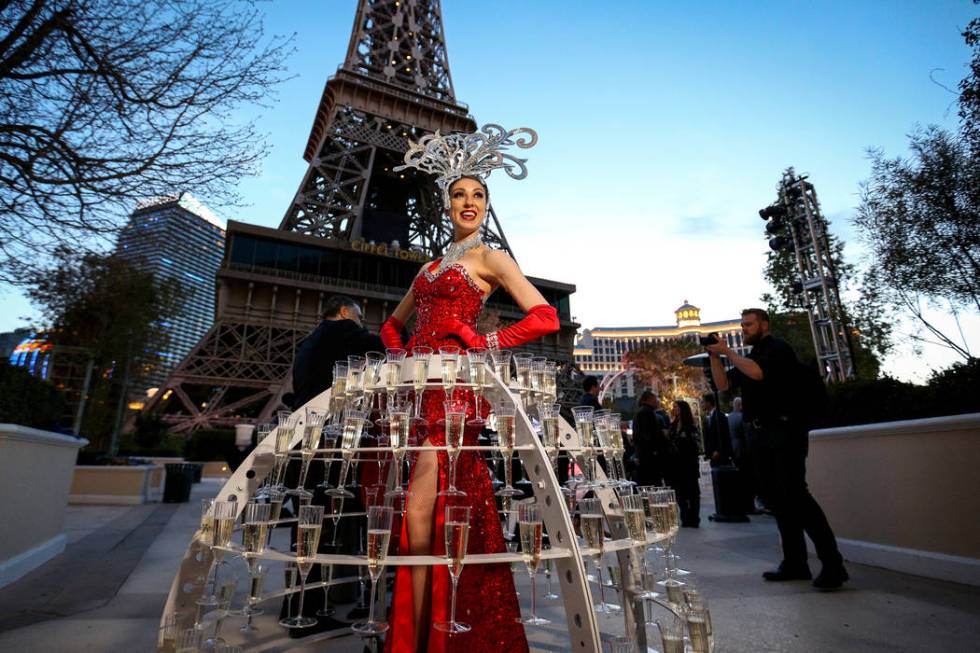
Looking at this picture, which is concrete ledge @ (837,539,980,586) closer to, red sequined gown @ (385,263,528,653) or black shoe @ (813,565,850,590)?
black shoe @ (813,565,850,590)

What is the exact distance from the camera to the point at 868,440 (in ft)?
13.0

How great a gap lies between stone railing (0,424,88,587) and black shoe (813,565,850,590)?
5.74m

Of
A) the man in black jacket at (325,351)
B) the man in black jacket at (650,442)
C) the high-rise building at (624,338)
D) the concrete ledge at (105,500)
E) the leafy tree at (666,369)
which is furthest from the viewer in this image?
the high-rise building at (624,338)

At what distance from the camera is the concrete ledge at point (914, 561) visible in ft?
10.6

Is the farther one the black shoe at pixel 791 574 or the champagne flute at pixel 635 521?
the black shoe at pixel 791 574

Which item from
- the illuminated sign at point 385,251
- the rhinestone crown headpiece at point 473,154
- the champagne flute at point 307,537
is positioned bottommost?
the champagne flute at point 307,537

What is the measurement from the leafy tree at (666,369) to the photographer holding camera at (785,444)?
31704 millimetres

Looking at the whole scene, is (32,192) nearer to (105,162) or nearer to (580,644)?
(105,162)

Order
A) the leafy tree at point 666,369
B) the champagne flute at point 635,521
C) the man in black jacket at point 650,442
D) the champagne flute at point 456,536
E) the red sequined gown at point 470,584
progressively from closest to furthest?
the champagne flute at point 456,536 → the champagne flute at point 635,521 → the red sequined gown at point 470,584 → the man in black jacket at point 650,442 → the leafy tree at point 666,369

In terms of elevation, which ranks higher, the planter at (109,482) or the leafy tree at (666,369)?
the leafy tree at (666,369)

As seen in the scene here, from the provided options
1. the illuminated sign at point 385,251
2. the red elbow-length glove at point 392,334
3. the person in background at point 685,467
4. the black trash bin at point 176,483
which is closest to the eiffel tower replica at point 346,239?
the illuminated sign at point 385,251

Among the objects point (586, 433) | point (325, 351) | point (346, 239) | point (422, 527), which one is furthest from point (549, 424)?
point (346, 239)

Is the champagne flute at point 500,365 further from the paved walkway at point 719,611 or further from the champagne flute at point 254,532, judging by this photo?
the paved walkway at point 719,611

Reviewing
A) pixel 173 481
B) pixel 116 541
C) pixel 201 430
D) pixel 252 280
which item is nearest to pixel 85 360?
pixel 201 430
